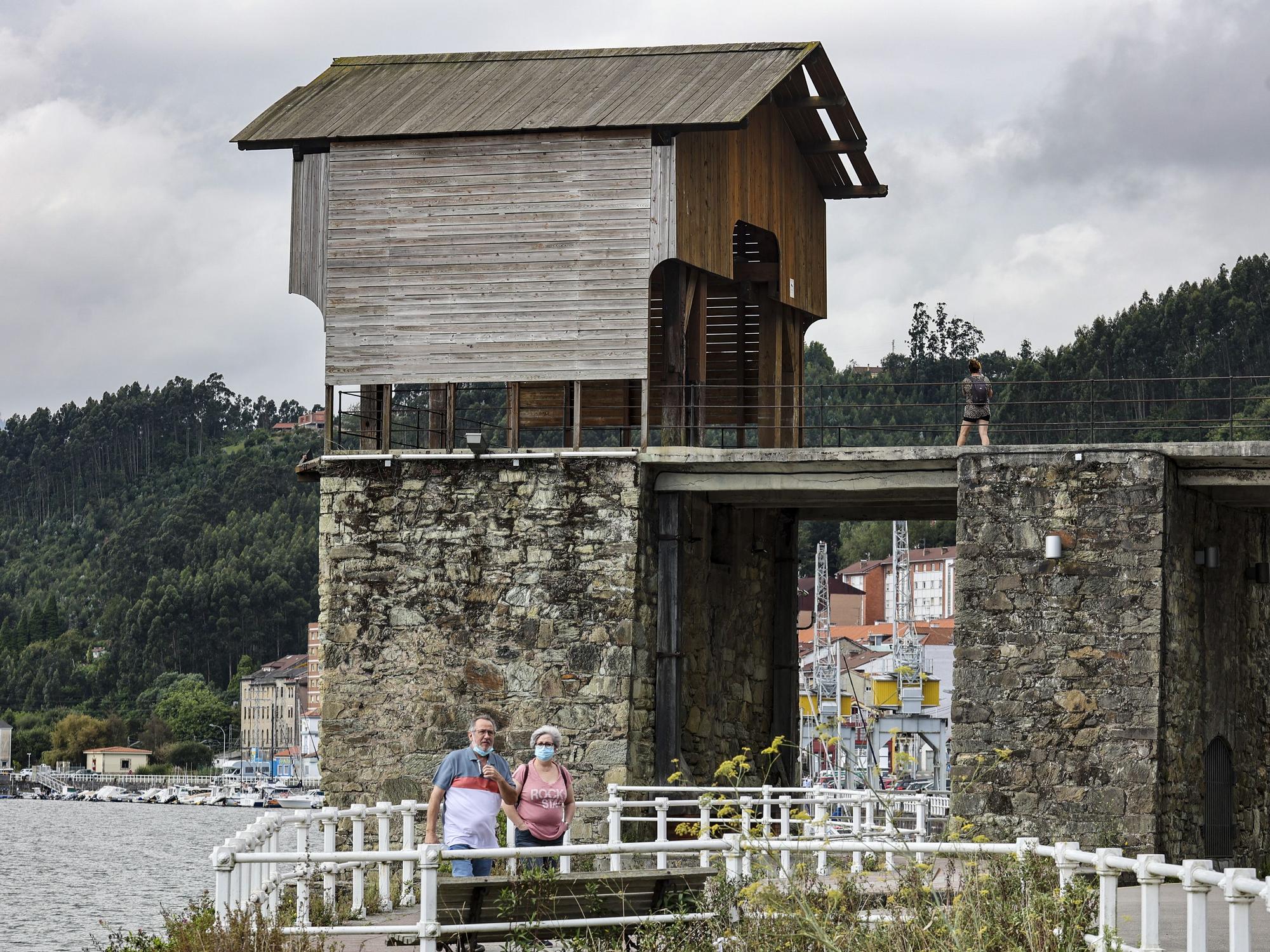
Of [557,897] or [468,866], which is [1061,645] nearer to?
[468,866]

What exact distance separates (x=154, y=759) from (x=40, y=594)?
33931 millimetres

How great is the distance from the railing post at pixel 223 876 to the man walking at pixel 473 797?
1491 millimetres

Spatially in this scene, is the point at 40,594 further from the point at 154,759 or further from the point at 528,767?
the point at 528,767

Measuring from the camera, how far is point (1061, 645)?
2188 centimetres

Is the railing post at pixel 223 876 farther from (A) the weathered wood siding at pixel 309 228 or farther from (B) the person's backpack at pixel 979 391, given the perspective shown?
(B) the person's backpack at pixel 979 391

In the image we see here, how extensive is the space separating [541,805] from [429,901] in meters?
2.08

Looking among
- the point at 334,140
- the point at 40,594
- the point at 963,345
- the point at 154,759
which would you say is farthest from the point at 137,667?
the point at 334,140

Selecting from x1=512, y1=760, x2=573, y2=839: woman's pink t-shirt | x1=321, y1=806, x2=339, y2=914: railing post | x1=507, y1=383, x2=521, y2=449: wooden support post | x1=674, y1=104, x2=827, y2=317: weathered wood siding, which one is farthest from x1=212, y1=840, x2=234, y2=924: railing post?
x1=674, y1=104, x2=827, y2=317: weathered wood siding

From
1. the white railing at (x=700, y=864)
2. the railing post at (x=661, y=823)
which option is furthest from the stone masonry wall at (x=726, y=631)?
the white railing at (x=700, y=864)

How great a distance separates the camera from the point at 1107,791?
21391 mm

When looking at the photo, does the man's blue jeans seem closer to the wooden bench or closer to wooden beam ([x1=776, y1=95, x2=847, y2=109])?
the wooden bench

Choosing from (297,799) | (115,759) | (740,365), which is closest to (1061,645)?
(740,365)

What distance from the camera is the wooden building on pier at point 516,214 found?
78.1 feet

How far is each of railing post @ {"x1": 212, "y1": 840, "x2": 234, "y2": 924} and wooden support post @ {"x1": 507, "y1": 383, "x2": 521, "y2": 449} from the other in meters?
12.2
